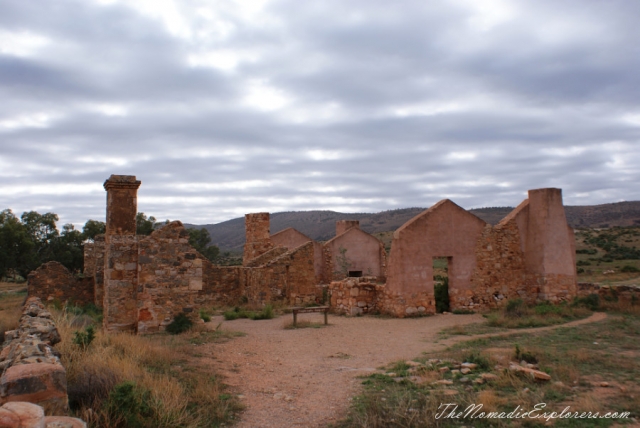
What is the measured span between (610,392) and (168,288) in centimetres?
877

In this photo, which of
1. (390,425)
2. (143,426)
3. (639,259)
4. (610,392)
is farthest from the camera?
(639,259)

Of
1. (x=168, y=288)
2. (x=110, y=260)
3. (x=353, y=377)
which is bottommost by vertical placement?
(x=353, y=377)

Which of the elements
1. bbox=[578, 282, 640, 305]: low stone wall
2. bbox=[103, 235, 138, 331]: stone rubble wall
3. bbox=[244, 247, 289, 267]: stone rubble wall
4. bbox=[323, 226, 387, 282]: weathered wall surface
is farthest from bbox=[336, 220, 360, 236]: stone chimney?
bbox=[103, 235, 138, 331]: stone rubble wall

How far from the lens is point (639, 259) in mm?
32750

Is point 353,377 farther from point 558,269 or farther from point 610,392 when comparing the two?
point 558,269

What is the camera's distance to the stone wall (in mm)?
16453

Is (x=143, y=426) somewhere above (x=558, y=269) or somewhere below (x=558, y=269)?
below

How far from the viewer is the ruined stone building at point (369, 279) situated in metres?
10.9

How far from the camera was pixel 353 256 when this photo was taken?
23156 mm

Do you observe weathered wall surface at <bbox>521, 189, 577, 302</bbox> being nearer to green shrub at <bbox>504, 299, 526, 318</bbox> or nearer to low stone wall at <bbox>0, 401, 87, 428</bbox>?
green shrub at <bbox>504, 299, 526, 318</bbox>

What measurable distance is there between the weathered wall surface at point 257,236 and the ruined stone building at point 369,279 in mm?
2835

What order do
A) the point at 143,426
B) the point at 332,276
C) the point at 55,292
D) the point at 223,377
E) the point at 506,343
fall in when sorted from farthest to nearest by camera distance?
the point at 332,276, the point at 55,292, the point at 506,343, the point at 223,377, the point at 143,426

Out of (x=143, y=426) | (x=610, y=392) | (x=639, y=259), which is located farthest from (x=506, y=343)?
(x=639, y=259)

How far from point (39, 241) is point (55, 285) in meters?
17.3
